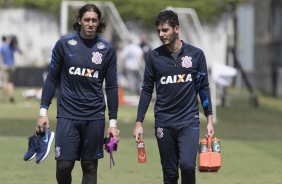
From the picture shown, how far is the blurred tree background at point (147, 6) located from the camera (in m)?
48.8

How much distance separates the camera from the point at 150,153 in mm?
17703

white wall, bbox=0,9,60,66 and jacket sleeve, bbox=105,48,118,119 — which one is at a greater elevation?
white wall, bbox=0,9,60,66

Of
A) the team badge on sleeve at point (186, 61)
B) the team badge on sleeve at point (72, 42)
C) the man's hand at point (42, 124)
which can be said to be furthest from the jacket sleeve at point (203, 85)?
the man's hand at point (42, 124)

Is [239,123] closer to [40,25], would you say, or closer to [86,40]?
[86,40]

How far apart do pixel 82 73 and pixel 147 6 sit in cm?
3933

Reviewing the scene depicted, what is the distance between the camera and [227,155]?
17.7m

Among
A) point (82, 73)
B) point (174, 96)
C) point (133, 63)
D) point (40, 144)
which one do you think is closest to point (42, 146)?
point (40, 144)

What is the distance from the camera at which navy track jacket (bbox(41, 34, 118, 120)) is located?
1011 cm

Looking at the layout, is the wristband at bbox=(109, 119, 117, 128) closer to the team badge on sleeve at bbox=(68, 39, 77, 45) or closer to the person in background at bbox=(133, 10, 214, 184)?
the person in background at bbox=(133, 10, 214, 184)

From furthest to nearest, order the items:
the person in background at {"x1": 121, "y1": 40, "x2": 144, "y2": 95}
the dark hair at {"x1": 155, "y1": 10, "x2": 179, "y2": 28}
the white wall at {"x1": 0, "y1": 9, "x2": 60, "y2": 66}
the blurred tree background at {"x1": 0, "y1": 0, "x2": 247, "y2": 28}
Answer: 1. the white wall at {"x1": 0, "y1": 9, "x2": 60, "y2": 66}
2. the blurred tree background at {"x1": 0, "y1": 0, "x2": 247, "y2": 28}
3. the person in background at {"x1": 121, "y1": 40, "x2": 144, "y2": 95}
4. the dark hair at {"x1": 155, "y1": 10, "x2": 179, "y2": 28}

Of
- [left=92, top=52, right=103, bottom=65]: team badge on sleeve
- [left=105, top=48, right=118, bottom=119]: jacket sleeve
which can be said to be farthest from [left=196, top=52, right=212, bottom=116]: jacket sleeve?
[left=92, top=52, right=103, bottom=65]: team badge on sleeve

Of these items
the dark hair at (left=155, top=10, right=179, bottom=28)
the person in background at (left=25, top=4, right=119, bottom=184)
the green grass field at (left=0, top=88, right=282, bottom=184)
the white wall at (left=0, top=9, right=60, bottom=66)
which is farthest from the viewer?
the white wall at (left=0, top=9, right=60, bottom=66)

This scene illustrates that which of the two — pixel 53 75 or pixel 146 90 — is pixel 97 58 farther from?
pixel 146 90

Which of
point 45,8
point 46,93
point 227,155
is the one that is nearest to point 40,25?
point 45,8
